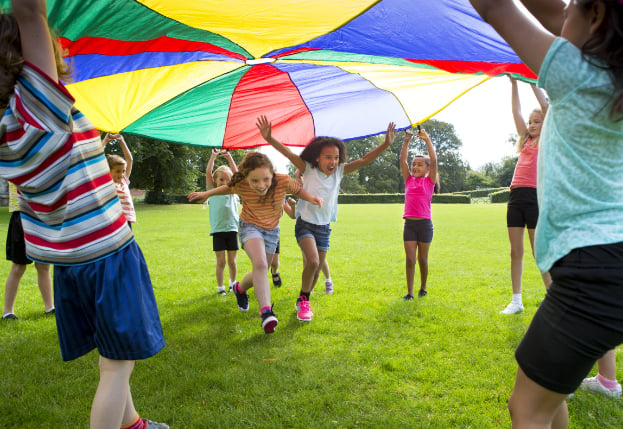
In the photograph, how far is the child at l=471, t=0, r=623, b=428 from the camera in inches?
45.4

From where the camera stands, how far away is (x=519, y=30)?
4.40ft

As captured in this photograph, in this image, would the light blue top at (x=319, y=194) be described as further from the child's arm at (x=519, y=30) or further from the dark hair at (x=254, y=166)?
the child's arm at (x=519, y=30)

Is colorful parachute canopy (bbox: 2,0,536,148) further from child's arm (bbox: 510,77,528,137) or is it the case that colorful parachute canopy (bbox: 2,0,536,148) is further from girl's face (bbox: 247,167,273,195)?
girl's face (bbox: 247,167,273,195)

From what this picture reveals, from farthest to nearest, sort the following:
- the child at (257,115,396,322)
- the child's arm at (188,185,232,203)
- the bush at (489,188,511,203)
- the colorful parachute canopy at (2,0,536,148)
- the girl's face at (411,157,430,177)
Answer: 1. the bush at (489,188,511,203)
2. the girl's face at (411,157,430,177)
3. the child at (257,115,396,322)
4. the child's arm at (188,185,232,203)
5. the colorful parachute canopy at (2,0,536,148)

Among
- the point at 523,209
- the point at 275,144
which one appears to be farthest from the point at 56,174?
the point at 523,209

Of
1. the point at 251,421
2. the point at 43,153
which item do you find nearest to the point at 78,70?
the point at 43,153

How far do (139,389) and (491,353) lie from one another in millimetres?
2604

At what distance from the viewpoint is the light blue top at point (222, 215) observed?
537cm

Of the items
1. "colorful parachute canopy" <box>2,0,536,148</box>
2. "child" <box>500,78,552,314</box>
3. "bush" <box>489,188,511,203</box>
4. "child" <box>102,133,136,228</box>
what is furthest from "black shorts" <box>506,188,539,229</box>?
"bush" <box>489,188,511,203</box>

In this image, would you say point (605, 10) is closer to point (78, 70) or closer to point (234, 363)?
point (234, 363)

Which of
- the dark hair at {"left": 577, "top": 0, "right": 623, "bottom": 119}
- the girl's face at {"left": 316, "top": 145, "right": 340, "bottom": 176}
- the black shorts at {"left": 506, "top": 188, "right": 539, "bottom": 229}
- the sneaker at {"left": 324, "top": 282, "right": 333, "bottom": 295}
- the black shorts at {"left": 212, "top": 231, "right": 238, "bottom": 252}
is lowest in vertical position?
the sneaker at {"left": 324, "top": 282, "right": 333, "bottom": 295}

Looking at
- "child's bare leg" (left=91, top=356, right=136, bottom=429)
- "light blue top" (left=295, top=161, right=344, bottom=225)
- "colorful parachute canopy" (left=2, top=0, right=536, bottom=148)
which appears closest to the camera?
"child's bare leg" (left=91, top=356, right=136, bottom=429)

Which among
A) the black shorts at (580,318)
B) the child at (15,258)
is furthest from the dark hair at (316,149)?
the black shorts at (580,318)

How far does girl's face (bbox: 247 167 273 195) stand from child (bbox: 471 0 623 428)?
2.84 m
